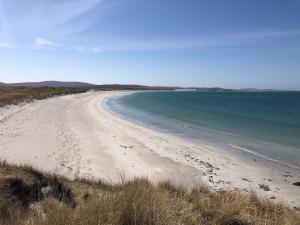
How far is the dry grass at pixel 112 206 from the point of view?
3.65 m

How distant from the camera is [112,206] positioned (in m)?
3.87

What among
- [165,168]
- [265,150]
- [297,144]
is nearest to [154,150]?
[165,168]

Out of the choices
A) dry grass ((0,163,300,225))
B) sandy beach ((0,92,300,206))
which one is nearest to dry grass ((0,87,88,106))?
sandy beach ((0,92,300,206))

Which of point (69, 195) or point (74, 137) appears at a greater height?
point (69, 195)

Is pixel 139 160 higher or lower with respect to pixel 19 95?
lower

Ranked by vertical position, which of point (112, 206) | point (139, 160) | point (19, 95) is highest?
point (112, 206)

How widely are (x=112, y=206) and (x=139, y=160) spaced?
30.9ft

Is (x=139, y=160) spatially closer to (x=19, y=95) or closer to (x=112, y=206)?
(x=112, y=206)

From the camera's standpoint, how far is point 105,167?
455 inches

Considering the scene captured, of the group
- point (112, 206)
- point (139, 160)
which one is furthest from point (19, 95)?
point (112, 206)

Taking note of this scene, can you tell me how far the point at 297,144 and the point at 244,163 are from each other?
7.30m

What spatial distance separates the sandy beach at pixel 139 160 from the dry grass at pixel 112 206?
333cm

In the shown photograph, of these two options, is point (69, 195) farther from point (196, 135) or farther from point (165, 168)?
point (196, 135)

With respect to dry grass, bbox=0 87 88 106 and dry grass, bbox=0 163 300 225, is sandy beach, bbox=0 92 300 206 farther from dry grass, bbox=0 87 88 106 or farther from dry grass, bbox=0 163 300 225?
dry grass, bbox=0 87 88 106
